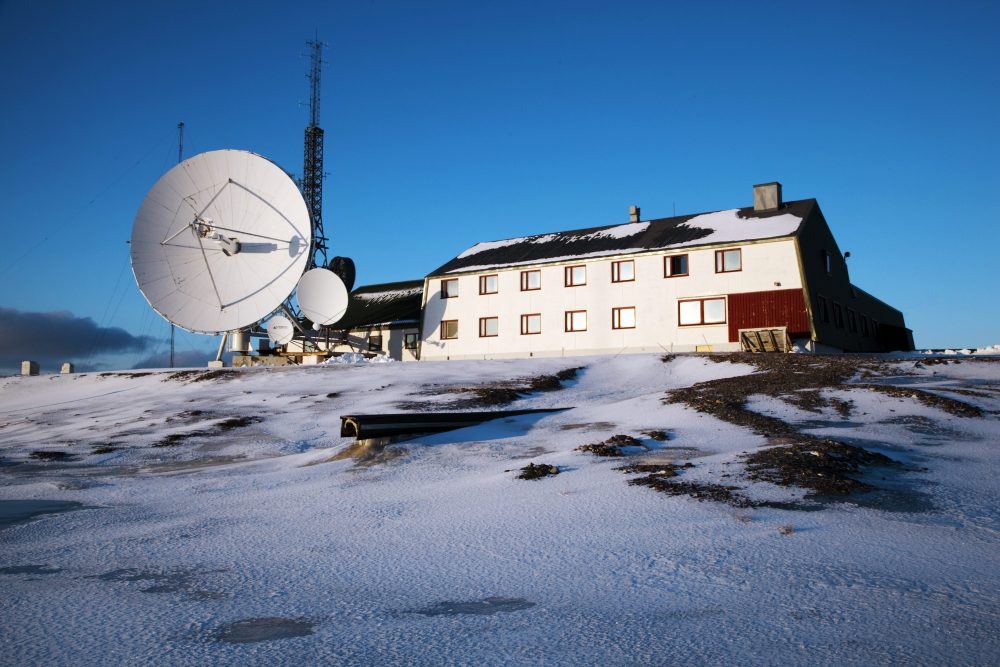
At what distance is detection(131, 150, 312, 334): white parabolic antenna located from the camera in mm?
35156

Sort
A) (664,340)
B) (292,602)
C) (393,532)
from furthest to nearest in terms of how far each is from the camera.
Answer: (664,340) → (393,532) → (292,602)

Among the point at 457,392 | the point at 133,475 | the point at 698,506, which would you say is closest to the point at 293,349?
the point at 457,392

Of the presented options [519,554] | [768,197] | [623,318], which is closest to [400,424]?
[519,554]

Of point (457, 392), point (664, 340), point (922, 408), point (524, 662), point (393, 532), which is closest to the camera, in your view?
point (524, 662)

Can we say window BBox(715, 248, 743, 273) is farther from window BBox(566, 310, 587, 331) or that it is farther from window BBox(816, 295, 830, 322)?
window BBox(566, 310, 587, 331)

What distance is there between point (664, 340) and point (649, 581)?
3171cm

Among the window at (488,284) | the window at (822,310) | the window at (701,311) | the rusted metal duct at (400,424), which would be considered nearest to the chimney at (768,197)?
the window at (822,310)

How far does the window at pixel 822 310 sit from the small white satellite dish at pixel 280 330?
28725 mm

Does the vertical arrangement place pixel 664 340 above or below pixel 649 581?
above

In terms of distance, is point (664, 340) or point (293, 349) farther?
point (293, 349)

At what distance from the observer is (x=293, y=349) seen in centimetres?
4984

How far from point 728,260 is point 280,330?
25.5 metres

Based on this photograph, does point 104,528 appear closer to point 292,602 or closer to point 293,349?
point 292,602

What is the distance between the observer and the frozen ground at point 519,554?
5.00 m
